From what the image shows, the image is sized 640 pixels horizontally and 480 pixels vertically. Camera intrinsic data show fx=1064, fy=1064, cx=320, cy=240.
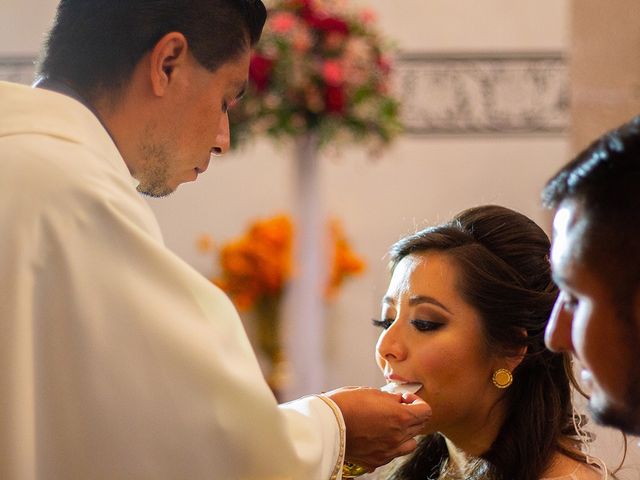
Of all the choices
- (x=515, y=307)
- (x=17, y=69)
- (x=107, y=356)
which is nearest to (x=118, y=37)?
(x=107, y=356)

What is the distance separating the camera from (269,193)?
7285 mm

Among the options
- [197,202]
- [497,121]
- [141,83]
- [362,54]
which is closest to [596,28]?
[362,54]

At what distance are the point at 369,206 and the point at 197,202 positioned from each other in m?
1.17

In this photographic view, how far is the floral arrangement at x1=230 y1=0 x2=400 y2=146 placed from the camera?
5426 mm

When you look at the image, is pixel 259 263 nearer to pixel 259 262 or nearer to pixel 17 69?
pixel 259 262

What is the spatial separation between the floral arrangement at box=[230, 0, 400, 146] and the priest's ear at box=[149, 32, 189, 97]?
273 cm

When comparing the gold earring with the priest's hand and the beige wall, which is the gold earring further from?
the beige wall

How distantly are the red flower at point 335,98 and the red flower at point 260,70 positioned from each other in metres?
0.32

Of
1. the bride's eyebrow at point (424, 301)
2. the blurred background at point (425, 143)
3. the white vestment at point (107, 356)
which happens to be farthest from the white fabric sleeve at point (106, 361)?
the blurred background at point (425, 143)

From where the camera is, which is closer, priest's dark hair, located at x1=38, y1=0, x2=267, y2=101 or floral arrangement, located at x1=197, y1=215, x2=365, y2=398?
priest's dark hair, located at x1=38, y1=0, x2=267, y2=101

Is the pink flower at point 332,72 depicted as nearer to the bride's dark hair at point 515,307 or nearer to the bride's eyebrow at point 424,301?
the bride's dark hair at point 515,307

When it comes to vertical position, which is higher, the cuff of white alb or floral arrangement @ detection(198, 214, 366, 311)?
the cuff of white alb

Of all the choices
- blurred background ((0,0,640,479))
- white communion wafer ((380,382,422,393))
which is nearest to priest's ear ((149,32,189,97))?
white communion wafer ((380,382,422,393))

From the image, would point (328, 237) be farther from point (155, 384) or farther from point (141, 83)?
point (155, 384)
